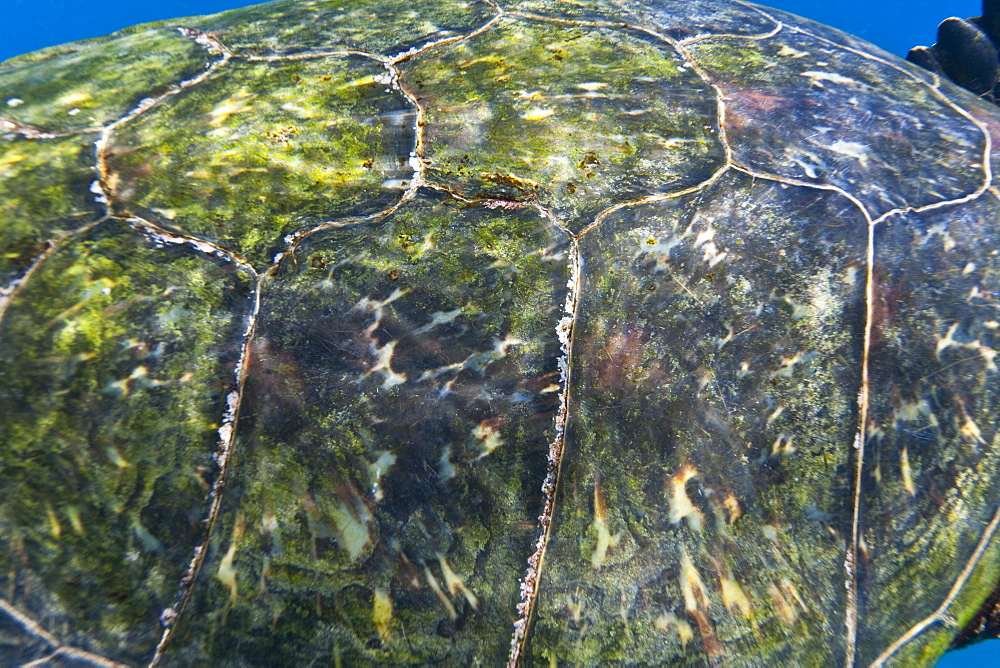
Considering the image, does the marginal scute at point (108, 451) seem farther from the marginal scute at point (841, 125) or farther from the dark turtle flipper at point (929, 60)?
the dark turtle flipper at point (929, 60)

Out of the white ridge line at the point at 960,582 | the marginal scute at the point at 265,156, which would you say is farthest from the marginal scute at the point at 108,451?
the white ridge line at the point at 960,582

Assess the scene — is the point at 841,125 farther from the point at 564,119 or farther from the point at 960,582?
the point at 960,582

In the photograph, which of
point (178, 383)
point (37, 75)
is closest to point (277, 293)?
point (178, 383)

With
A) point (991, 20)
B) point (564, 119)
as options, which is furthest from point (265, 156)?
point (991, 20)

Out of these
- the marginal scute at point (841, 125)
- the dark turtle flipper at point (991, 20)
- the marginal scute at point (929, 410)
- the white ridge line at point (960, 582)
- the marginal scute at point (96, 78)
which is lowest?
the white ridge line at point (960, 582)

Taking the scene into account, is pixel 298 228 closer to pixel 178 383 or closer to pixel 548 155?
pixel 178 383

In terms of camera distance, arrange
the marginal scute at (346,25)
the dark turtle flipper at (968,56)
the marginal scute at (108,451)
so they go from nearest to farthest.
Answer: the marginal scute at (108,451), the marginal scute at (346,25), the dark turtle flipper at (968,56)
